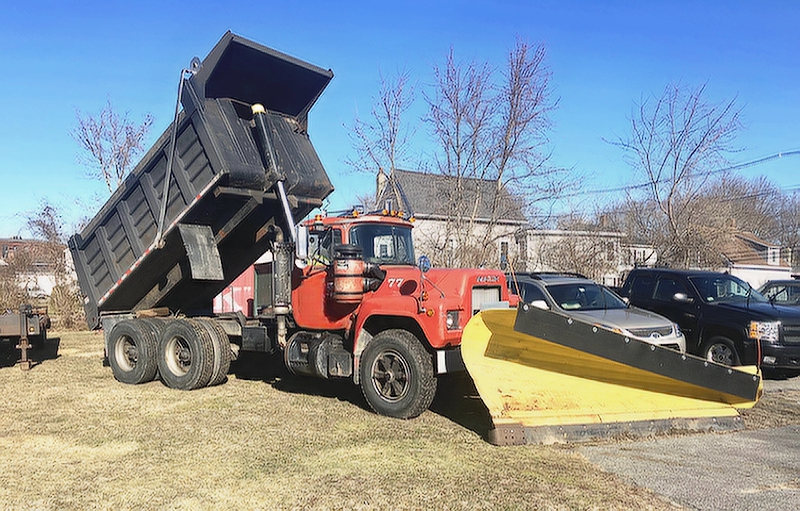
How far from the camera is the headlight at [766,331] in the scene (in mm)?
9984

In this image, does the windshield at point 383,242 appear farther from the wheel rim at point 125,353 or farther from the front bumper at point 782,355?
the front bumper at point 782,355

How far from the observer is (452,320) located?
6992 millimetres

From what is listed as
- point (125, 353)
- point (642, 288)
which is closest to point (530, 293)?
point (642, 288)

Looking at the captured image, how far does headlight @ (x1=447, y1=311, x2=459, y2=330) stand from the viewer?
6947mm

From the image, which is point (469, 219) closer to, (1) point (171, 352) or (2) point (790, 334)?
(2) point (790, 334)

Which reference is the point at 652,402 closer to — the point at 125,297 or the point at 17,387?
the point at 125,297

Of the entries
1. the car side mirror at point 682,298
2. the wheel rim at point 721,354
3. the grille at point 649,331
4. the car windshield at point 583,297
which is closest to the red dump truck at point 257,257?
the grille at point 649,331

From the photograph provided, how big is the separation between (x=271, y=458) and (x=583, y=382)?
319cm

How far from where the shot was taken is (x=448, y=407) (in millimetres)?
7844

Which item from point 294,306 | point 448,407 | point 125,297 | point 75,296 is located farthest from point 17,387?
point 75,296

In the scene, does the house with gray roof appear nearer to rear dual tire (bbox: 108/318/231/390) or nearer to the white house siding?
rear dual tire (bbox: 108/318/231/390)

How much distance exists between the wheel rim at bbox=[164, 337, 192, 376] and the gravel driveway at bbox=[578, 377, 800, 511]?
605 centimetres

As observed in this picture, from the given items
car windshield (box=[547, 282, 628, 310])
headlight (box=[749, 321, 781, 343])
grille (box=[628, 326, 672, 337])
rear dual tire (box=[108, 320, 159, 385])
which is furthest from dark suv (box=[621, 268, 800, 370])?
rear dual tire (box=[108, 320, 159, 385])

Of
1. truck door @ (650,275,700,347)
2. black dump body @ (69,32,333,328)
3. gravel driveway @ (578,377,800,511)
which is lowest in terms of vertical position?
gravel driveway @ (578,377,800,511)
